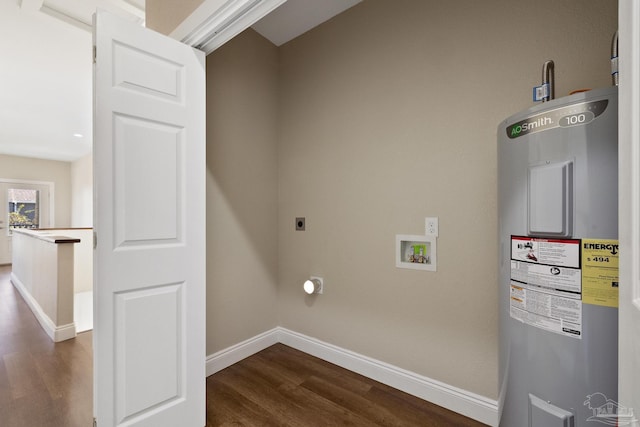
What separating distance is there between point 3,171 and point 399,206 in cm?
1027

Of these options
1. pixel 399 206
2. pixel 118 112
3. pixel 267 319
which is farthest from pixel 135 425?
pixel 399 206

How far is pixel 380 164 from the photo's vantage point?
6.84 feet

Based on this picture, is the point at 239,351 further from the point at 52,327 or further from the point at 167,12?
the point at 167,12

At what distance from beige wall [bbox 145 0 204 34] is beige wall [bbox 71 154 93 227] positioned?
7123mm

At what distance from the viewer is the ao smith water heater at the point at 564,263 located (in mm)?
833

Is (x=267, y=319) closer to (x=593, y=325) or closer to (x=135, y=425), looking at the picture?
(x=135, y=425)

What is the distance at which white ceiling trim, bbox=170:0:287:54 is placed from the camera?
1.37m

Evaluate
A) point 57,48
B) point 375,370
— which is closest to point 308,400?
point 375,370

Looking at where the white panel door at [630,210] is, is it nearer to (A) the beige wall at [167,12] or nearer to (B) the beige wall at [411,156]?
(B) the beige wall at [411,156]

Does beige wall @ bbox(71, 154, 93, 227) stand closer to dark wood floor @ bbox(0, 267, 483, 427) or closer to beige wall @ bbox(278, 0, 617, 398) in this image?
dark wood floor @ bbox(0, 267, 483, 427)

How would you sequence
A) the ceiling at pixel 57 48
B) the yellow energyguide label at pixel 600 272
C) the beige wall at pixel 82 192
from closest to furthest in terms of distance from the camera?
the yellow energyguide label at pixel 600 272 → the ceiling at pixel 57 48 → the beige wall at pixel 82 192

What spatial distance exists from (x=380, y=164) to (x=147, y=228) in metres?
1.50

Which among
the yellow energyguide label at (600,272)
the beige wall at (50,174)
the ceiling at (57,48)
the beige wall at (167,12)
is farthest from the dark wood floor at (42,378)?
the beige wall at (50,174)

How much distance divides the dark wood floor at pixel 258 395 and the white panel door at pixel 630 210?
4.57ft
